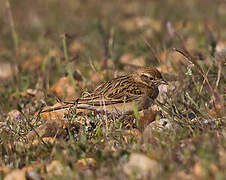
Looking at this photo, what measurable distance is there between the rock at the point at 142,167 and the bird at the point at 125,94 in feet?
4.82

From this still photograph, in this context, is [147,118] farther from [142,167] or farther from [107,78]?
[107,78]

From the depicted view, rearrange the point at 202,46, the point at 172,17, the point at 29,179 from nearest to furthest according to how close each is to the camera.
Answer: the point at 29,179 → the point at 202,46 → the point at 172,17

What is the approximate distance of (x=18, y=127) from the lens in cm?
455

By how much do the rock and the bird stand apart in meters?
1.47

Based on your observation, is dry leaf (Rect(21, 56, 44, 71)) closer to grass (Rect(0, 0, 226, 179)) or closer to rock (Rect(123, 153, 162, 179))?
grass (Rect(0, 0, 226, 179))

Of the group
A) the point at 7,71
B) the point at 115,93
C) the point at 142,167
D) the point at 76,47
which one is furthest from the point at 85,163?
the point at 76,47

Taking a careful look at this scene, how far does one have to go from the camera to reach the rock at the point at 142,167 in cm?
307

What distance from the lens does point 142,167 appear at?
10.2 feet

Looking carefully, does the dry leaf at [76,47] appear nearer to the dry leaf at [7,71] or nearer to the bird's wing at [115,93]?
the dry leaf at [7,71]

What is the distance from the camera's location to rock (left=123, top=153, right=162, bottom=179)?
121 inches

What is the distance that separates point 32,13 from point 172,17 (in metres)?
3.64

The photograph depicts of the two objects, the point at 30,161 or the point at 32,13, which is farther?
the point at 32,13

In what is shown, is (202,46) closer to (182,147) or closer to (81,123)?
(81,123)

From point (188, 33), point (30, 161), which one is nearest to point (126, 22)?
point (188, 33)
